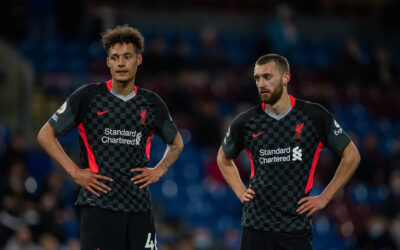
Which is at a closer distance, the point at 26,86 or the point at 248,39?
the point at 26,86

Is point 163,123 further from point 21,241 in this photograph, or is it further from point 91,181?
point 21,241

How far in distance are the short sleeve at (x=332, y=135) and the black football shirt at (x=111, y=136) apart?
1469mm

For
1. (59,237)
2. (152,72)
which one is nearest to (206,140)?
(152,72)

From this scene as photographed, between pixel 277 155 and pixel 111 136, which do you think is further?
pixel 277 155

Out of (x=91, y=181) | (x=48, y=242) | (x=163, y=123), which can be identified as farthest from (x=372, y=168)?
(x=91, y=181)

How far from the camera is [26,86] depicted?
1409 cm

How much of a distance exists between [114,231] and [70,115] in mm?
1014

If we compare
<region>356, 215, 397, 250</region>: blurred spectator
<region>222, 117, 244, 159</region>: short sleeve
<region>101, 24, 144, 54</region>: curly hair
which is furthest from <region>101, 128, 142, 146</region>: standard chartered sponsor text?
<region>356, 215, 397, 250</region>: blurred spectator

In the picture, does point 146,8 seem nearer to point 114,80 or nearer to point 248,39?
point 248,39

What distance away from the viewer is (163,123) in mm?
6270

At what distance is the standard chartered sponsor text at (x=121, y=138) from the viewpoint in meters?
5.95

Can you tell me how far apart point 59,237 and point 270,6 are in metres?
12.0

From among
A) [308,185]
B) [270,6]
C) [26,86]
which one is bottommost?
[308,185]

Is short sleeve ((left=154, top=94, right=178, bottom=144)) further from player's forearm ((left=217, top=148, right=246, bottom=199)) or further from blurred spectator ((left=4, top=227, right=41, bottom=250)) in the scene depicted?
blurred spectator ((left=4, top=227, right=41, bottom=250))
